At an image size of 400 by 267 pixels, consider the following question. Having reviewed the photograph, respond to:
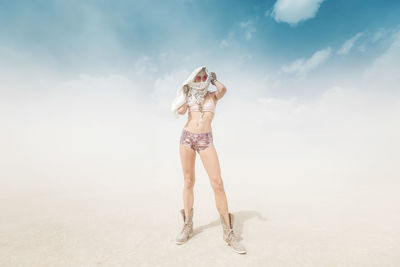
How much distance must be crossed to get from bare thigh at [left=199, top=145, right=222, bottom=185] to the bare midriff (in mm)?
365

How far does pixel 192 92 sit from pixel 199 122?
62 cm

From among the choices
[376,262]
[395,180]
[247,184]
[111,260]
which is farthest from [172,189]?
[395,180]

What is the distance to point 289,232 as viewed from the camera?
166 inches

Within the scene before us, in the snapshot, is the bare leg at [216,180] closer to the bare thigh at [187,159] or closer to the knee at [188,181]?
the bare thigh at [187,159]

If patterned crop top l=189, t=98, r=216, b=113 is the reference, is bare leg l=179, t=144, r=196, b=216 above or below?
below

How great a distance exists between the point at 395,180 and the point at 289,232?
7.03 m

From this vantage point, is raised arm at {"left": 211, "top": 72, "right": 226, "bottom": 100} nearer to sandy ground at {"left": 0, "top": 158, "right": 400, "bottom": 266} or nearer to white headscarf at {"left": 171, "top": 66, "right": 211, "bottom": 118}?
white headscarf at {"left": 171, "top": 66, "right": 211, "bottom": 118}

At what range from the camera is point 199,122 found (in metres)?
3.89

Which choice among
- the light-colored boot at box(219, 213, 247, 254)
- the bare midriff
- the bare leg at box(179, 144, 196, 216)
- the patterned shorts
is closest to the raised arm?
the bare midriff

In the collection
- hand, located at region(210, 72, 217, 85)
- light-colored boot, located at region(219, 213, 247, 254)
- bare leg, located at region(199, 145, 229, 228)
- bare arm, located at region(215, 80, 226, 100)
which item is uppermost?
hand, located at region(210, 72, 217, 85)

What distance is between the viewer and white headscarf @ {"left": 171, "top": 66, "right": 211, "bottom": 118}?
13.0 ft

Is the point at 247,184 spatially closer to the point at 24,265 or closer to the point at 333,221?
the point at 333,221

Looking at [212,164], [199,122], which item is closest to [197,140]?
[199,122]

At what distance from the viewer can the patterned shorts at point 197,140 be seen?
383 cm
